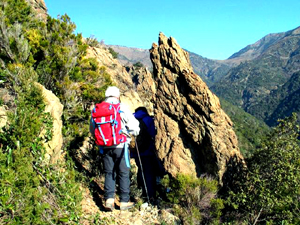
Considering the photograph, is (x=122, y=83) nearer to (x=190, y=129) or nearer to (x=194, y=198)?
(x=190, y=129)

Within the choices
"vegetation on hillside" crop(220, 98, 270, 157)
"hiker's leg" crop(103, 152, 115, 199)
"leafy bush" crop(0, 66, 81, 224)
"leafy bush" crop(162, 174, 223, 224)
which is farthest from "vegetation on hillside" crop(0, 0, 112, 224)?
"vegetation on hillside" crop(220, 98, 270, 157)

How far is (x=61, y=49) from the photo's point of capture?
16.3 ft

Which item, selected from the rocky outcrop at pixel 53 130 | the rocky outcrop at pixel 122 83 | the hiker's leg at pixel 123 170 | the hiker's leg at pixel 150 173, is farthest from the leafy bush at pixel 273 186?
the rocky outcrop at pixel 122 83

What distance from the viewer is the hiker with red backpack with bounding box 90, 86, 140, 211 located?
370cm

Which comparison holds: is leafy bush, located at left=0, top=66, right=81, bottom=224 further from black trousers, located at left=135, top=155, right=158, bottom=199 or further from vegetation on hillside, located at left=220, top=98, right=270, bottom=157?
vegetation on hillside, located at left=220, top=98, right=270, bottom=157

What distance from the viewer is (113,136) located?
12.1 ft

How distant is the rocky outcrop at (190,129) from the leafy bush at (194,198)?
1.21 feet

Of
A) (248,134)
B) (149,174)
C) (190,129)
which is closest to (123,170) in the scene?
(149,174)

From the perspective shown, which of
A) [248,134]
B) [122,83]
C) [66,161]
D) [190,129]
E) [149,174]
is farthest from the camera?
[248,134]

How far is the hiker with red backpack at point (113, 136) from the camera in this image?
3.70 m

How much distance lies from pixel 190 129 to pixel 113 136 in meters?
1.79

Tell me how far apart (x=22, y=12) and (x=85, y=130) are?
178 inches

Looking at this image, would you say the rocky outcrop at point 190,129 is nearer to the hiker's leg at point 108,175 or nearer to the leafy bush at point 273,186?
the leafy bush at point 273,186

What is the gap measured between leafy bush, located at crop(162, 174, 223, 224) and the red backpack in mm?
1403
